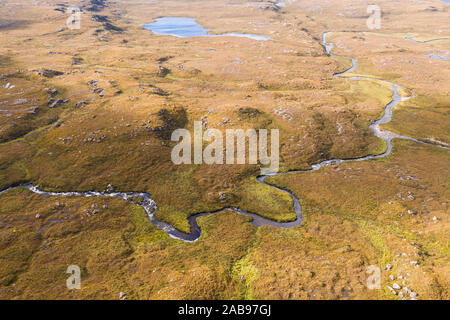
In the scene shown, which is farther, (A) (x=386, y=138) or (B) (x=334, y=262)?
(A) (x=386, y=138)

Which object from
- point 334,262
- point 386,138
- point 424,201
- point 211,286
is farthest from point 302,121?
point 211,286

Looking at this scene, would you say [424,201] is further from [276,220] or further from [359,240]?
[276,220]

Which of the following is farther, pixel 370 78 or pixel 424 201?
pixel 370 78

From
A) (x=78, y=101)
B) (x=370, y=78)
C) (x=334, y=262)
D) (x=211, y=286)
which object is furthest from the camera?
(x=370, y=78)

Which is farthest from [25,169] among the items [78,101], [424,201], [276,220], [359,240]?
[424,201]

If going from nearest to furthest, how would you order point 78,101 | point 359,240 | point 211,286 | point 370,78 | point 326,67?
1. point 211,286
2. point 359,240
3. point 78,101
4. point 370,78
5. point 326,67

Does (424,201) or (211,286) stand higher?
(424,201)
